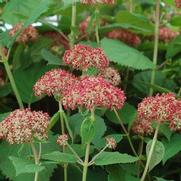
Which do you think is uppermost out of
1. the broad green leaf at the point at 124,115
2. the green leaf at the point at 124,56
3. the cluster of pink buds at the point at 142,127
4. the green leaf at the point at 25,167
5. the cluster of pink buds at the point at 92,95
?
the cluster of pink buds at the point at 92,95

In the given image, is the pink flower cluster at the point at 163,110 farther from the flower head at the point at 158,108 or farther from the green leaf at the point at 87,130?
the green leaf at the point at 87,130

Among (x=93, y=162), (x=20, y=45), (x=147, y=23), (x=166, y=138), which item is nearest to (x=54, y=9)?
(x=20, y=45)

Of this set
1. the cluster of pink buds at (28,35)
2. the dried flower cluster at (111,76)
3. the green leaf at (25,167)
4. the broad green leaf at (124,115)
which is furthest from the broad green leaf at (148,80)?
the green leaf at (25,167)

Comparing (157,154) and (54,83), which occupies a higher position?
(54,83)

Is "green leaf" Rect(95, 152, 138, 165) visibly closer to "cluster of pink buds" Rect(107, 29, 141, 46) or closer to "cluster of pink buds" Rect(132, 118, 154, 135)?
"cluster of pink buds" Rect(132, 118, 154, 135)

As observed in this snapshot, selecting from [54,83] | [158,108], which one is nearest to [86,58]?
[54,83]

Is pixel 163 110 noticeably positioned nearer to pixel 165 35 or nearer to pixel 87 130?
pixel 87 130
